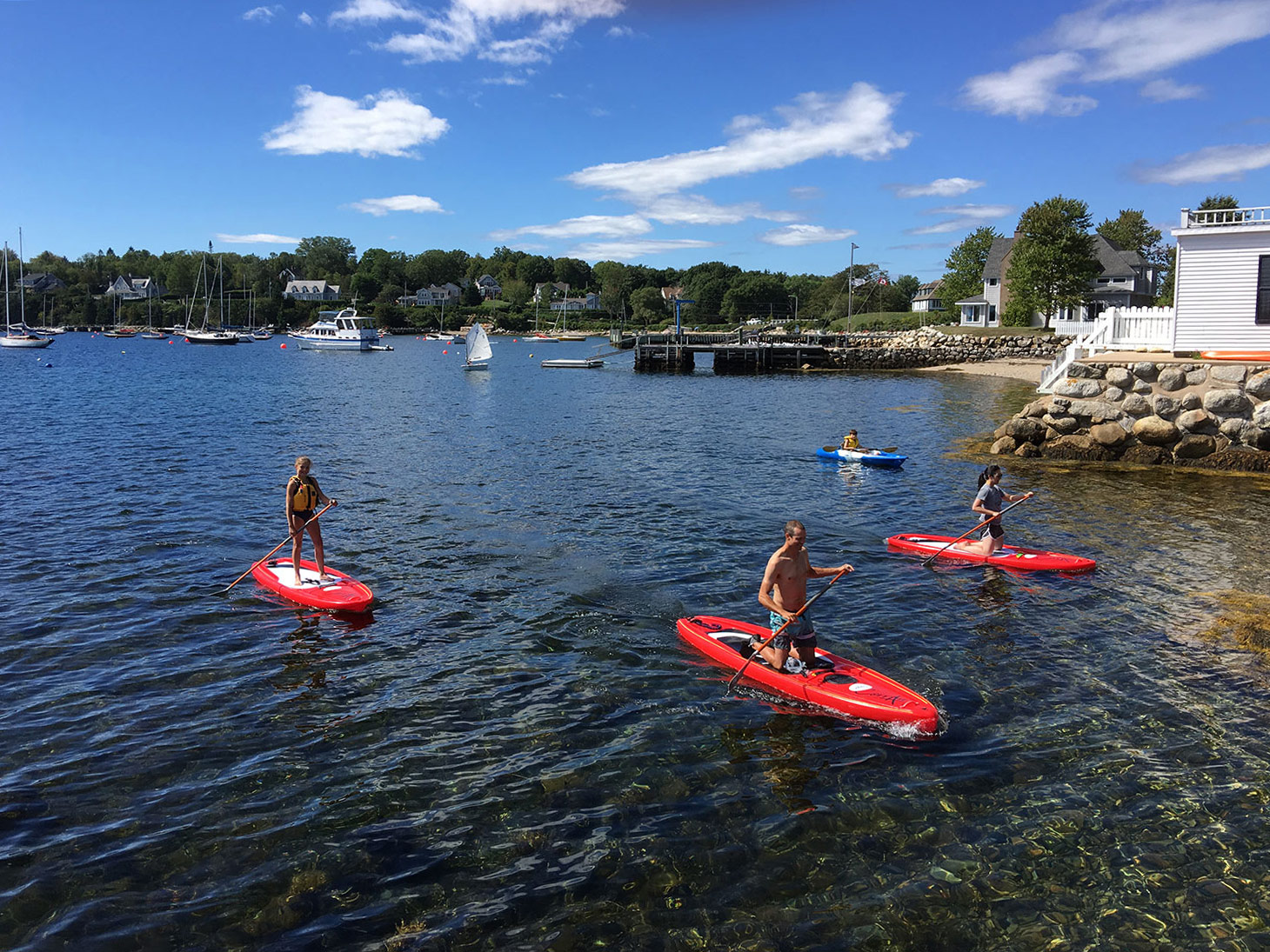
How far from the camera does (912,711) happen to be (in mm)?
9875

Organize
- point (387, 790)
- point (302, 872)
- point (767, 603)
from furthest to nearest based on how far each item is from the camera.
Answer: point (767, 603) < point (387, 790) < point (302, 872)

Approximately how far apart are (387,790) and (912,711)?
5.96 metres

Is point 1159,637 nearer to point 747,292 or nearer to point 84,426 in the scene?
point 84,426

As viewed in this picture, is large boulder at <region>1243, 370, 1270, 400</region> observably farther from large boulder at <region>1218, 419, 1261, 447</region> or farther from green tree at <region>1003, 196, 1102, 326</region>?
green tree at <region>1003, 196, 1102, 326</region>

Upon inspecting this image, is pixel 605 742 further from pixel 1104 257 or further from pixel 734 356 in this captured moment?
pixel 1104 257

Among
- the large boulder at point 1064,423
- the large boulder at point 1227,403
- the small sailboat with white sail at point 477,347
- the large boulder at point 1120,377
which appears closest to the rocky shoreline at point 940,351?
the small sailboat with white sail at point 477,347

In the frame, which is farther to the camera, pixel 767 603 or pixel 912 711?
pixel 767 603

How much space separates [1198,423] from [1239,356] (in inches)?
119

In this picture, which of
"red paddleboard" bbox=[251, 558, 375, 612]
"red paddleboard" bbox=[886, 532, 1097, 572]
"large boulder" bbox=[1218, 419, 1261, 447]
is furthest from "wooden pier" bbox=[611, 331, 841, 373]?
"red paddleboard" bbox=[251, 558, 375, 612]

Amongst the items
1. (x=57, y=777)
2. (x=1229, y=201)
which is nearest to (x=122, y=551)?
(x=57, y=777)

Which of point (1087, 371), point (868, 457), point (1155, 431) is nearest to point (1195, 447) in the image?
point (1155, 431)

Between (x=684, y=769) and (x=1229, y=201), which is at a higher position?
(x=1229, y=201)

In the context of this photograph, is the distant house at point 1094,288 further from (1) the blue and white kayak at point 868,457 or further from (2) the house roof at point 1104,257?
(1) the blue and white kayak at point 868,457

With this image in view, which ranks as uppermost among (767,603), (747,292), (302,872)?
(747,292)
